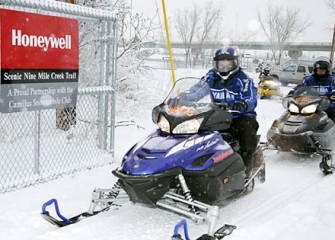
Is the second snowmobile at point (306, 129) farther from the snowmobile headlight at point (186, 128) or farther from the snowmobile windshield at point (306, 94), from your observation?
the snowmobile headlight at point (186, 128)

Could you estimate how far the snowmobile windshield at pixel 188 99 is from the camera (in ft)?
14.1

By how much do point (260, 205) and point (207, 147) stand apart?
48.9 inches

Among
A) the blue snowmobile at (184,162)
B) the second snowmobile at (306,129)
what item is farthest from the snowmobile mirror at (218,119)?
the second snowmobile at (306,129)

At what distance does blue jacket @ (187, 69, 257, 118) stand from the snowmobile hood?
115 centimetres

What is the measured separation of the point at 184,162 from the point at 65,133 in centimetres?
326

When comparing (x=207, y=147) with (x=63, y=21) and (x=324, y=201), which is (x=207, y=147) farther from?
(x=63, y=21)

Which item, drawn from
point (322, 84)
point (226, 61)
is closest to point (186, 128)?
point (226, 61)

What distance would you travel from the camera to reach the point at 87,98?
6809 mm

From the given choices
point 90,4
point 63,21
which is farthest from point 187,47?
point 63,21

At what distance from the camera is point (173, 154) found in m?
3.93

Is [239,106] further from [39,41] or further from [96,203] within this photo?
[39,41]

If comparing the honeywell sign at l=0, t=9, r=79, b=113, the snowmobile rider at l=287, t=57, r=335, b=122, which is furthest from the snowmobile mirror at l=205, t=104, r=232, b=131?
the snowmobile rider at l=287, t=57, r=335, b=122

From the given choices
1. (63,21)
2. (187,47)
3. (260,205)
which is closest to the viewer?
(260,205)

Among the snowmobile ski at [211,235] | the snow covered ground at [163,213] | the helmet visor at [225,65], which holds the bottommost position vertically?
the snow covered ground at [163,213]
